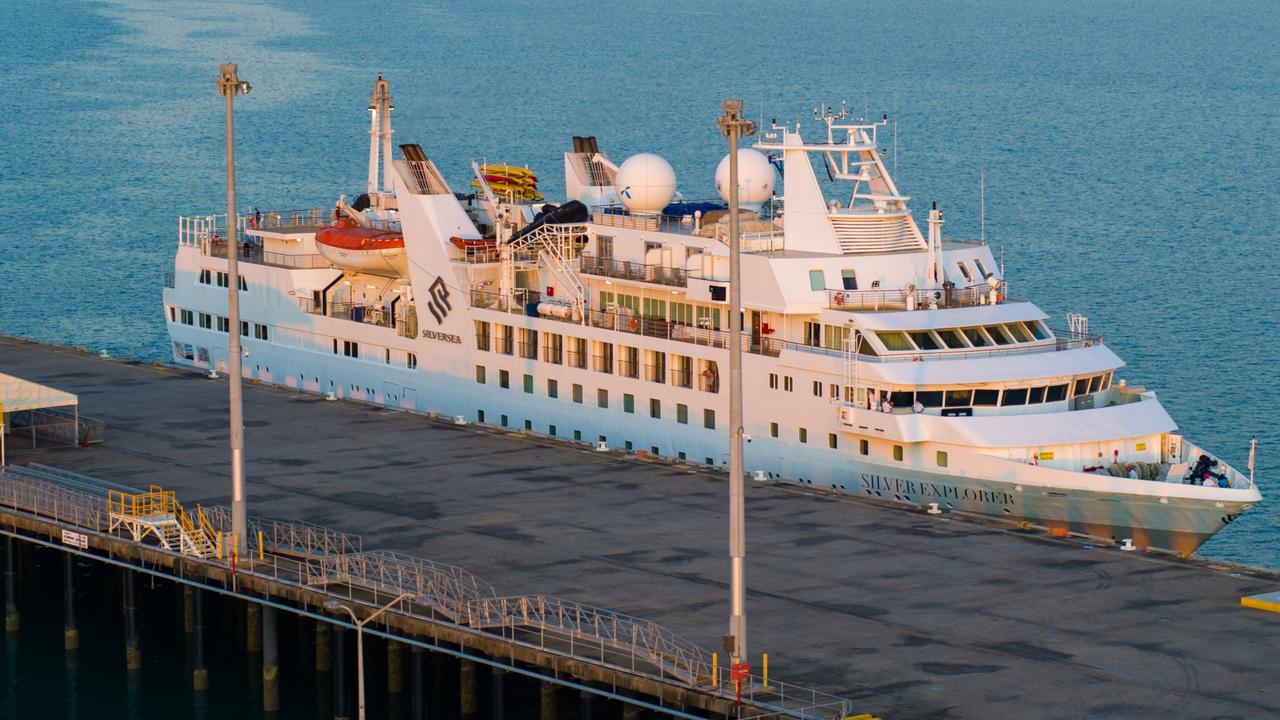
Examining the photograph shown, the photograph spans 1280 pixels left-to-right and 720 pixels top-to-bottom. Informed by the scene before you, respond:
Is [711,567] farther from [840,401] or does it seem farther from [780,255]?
[780,255]

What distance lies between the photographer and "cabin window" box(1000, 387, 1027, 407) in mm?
61562

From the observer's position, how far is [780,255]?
6669 centimetres

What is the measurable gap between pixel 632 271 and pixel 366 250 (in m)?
13.1

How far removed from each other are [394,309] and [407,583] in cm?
3074

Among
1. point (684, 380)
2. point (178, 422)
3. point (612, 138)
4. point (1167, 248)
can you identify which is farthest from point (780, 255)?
point (612, 138)

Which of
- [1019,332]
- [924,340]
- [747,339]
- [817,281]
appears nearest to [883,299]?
[817,281]

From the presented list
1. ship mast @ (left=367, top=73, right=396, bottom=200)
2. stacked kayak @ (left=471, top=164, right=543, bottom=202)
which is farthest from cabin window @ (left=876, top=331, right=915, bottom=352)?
ship mast @ (left=367, top=73, right=396, bottom=200)

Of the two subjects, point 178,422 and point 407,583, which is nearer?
point 407,583

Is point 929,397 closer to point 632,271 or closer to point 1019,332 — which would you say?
point 1019,332

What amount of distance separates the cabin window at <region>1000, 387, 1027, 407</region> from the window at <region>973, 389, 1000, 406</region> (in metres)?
0.21

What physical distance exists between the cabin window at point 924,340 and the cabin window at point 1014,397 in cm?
269

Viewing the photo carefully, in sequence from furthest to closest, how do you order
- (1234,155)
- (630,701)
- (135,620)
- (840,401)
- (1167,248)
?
1. (1234,155)
2. (1167,248)
3. (840,401)
4. (135,620)
5. (630,701)

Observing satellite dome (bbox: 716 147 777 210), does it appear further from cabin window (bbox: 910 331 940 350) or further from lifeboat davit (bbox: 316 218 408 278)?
lifeboat davit (bbox: 316 218 408 278)

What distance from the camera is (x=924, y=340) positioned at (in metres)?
63.3
